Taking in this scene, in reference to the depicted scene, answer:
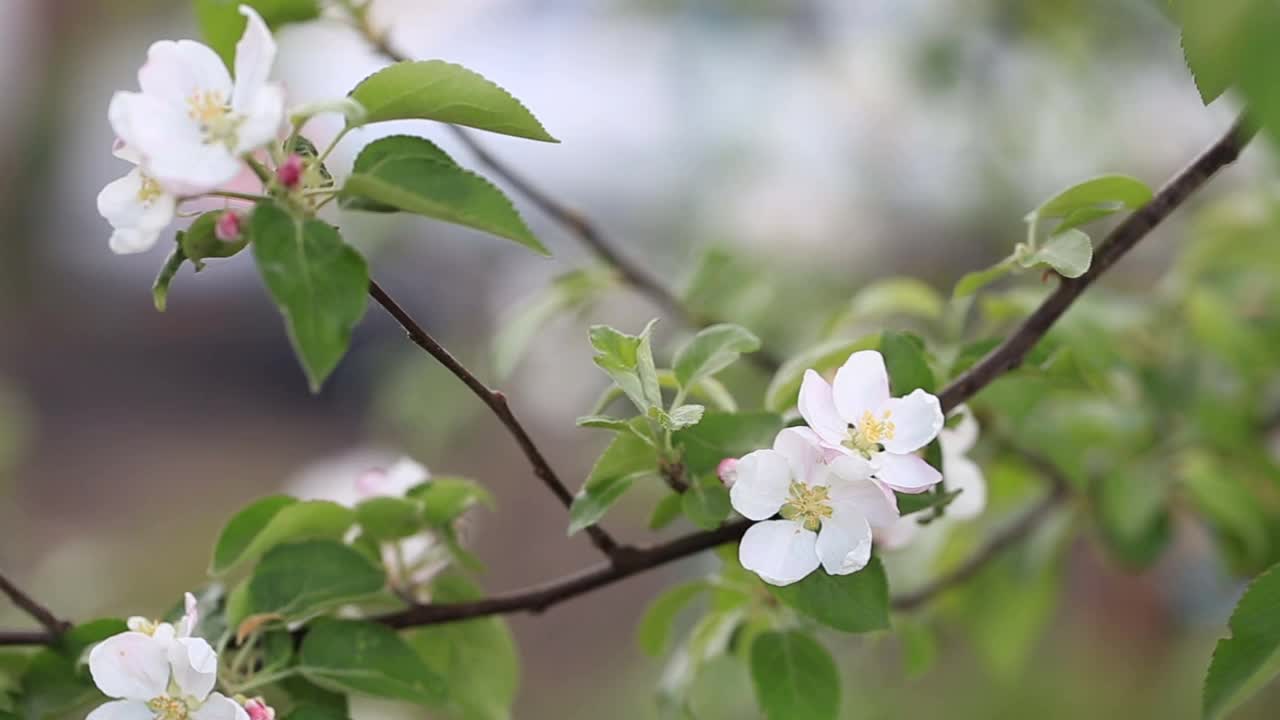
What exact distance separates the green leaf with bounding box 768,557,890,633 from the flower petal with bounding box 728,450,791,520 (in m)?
0.03

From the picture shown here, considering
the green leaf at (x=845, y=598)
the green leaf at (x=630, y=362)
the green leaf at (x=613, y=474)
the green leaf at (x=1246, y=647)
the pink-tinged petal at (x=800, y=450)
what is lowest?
the green leaf at (x=613, y=474)

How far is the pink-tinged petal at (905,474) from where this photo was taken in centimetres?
30

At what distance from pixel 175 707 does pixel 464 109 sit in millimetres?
176

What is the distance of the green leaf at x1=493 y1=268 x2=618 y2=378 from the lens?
55 cm

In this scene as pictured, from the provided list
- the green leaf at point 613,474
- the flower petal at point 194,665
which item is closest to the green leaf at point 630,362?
the green leaf at point 613,474

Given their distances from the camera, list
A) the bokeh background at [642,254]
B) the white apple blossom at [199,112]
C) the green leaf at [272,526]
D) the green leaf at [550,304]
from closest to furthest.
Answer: the white apple blossom at [199,112] < the green leaf at [272,526] < the green leaf at [550,304] < the bokeh background at [642,254]

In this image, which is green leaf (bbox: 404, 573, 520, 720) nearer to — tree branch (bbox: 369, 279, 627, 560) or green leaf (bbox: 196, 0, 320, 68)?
tree branch (bbox: 369, 279, 627, 560)

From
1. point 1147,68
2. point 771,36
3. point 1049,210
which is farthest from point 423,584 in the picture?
point 771,36

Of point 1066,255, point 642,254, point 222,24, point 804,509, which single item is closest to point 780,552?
point 804,509

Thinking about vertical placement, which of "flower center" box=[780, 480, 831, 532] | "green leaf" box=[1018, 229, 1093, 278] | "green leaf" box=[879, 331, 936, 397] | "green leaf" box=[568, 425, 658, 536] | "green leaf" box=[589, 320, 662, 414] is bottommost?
"green leaf" box=[568, 425, 658, 536]

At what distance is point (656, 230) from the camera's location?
1.52 m

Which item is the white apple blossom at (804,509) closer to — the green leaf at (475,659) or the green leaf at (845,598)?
the green leaf at (845,598)

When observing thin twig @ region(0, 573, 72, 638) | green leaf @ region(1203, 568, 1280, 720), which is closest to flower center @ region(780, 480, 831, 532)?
green leaf @ region(1203, 568, 1280, 720)

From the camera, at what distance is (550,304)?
582mm
